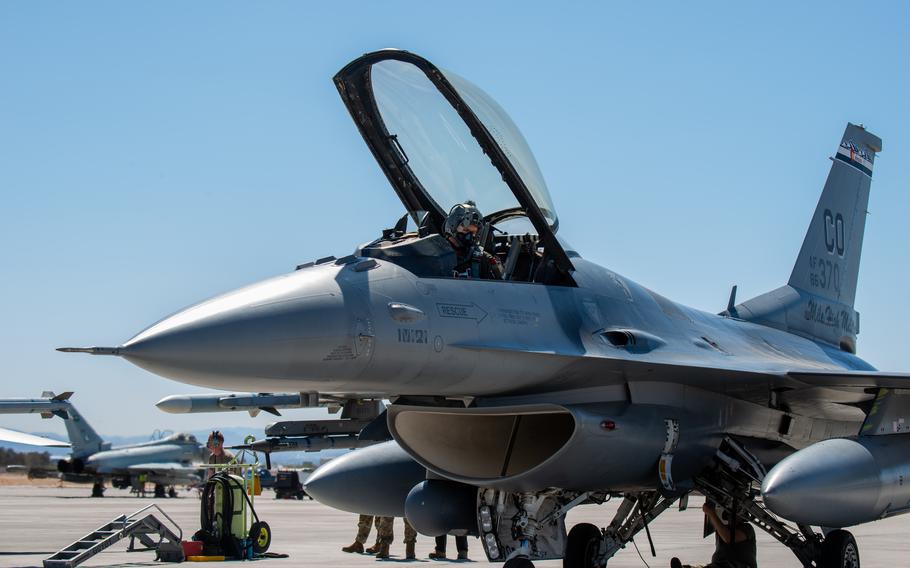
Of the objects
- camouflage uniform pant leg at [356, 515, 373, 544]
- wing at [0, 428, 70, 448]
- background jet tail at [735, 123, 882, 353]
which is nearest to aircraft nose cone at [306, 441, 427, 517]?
background jet tail at [735, 123, 882, 353]

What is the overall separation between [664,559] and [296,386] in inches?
295

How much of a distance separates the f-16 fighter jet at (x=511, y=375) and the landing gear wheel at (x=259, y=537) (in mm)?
3645

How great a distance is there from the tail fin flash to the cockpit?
477 cm

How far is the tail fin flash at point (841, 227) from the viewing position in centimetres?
1172

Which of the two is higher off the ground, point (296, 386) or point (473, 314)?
point (473, 314)

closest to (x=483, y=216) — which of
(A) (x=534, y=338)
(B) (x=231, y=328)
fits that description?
(A) (x=534, y=338)

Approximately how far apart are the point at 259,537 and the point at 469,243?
652cm

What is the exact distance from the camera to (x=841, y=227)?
12312 mm

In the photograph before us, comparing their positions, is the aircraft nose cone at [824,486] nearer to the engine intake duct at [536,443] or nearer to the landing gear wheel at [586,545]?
the engine intake duct at [536,443]

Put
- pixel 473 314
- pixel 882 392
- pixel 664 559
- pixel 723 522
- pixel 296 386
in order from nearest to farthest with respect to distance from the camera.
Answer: pixel 296 386, pixel 473 314, pixel 882 392, pixel 723 522, pixel 664 559

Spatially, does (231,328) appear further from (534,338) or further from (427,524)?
(427,524)

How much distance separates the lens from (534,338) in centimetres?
705

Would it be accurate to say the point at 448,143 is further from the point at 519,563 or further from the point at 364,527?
the point at 364,527

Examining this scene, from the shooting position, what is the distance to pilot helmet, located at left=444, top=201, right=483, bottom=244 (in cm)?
748
